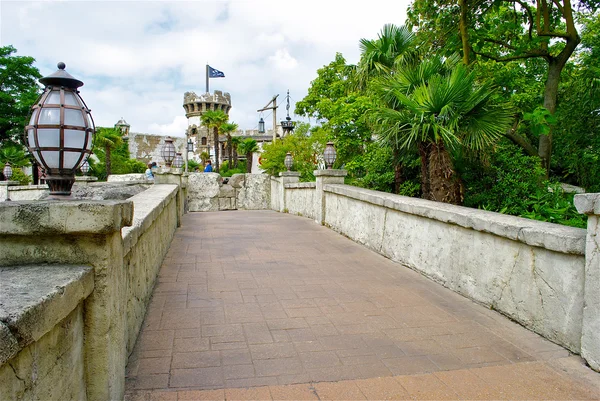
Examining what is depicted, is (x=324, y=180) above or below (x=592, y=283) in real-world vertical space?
above

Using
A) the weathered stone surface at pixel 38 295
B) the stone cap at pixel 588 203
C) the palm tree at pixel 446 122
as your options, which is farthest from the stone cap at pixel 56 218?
the palm tree at pixel 446 122

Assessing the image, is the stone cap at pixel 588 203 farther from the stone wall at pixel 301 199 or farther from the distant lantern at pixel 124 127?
the distant lantern at pixel 124 127

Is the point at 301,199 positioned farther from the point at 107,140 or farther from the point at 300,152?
the point at 107,140

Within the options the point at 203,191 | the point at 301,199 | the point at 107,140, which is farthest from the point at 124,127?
the point at 301,199

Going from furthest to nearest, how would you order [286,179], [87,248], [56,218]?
[286,179], [87,248], [56,218]

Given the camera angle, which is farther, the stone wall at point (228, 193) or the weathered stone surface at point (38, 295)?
the stone wall at point (228, 193)

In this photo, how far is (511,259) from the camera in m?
3.94

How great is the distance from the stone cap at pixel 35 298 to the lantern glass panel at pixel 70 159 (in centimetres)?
89

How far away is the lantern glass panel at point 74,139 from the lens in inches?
104

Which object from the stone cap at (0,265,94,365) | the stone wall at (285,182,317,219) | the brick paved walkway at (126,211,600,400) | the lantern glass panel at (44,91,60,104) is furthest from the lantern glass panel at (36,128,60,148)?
the stone wall at (285,182,317,219)

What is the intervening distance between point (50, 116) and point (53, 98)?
0.12 metres

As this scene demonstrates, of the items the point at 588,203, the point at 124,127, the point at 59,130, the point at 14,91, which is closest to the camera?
the point at 59,130

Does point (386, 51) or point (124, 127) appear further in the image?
point (124, 127)

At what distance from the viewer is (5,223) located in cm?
194
